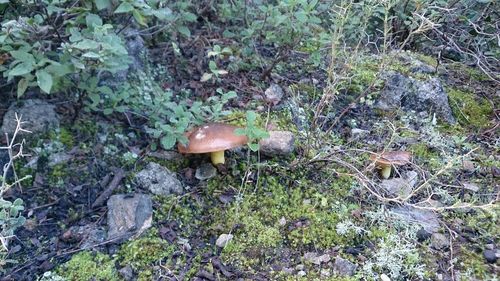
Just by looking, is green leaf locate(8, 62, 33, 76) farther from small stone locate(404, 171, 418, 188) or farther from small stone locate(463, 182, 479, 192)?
small stone locate(463, 182, 479, 192)

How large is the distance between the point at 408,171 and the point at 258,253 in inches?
41.9

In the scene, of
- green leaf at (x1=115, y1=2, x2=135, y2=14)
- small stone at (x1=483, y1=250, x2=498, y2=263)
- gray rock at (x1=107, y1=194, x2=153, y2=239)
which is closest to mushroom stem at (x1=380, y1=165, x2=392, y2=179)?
small stone at (x1=483, y1=250, x2=498, y2=263)

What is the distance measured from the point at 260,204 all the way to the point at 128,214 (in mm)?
689

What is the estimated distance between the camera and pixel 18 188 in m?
2.43

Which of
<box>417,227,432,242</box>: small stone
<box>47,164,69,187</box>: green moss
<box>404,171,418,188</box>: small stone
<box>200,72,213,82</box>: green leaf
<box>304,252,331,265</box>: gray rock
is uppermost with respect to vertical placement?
<box>200,72,213,82</box>: green leaf

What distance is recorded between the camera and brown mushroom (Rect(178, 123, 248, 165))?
7.76 ft

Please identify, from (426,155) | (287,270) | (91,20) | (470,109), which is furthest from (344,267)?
(470,109)

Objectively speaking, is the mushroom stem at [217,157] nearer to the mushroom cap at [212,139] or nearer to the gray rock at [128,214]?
the mushroom cap at [212,139]

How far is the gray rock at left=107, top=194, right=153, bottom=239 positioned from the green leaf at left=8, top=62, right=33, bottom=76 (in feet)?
2.51

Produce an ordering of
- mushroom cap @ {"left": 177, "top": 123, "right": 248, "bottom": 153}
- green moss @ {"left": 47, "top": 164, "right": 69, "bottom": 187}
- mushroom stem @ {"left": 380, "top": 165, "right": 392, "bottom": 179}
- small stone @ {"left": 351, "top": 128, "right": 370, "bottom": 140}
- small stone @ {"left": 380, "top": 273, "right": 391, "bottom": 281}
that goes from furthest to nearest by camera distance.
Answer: small stone @ {"left": 351, "top": 128, "right": 370, "bottom": 140} < mushroom stem @ {"left": 380, "top": 165, "right": 392, "bottom": 179} < green moss @ {"left": 47, "top": 164, "right": 69, "bottom": 187} < mushroom cap @ {"left": 177, "top": 123, "right": 248, "bottom": 153} < small stone @ {"left": 380, "top": 273, "right": 391, "bottom": 281}

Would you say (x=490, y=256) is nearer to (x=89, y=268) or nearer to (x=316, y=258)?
(x=316, y=258)

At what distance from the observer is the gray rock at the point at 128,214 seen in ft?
7.50

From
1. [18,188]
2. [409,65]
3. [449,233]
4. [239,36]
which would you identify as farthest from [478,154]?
[18,188]

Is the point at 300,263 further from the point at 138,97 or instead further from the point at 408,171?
the point at 138,97
